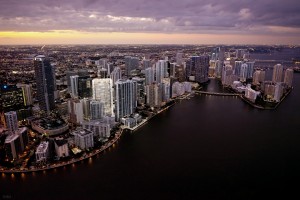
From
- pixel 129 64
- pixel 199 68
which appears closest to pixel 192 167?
pixel 199 68

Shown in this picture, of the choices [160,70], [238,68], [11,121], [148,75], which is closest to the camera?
[11,121]

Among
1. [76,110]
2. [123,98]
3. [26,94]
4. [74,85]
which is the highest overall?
[74,85]

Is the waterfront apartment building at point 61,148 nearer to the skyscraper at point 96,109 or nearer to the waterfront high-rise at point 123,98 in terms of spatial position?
the skyscraper at point 96,109

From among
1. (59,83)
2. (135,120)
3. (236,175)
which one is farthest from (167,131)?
(59,83)

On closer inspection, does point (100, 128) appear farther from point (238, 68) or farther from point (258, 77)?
Result: point (238, 68)

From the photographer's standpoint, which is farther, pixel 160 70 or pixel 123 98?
pixel 160 70

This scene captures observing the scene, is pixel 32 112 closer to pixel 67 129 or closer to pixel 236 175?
pixel 67 129

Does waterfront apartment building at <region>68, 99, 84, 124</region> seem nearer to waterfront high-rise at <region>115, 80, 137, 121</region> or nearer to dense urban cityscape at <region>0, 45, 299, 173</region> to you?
dense urban cityscape at <region>0, 45, 299, 173</region>

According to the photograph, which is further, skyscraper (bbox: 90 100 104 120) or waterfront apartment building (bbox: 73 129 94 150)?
skyscraper (bbox: 90 100 104 120)

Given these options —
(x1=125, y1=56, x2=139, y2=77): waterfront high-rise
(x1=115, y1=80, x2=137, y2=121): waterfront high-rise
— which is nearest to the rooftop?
(x1=115, y1=80, x2=137, y2=121): waterfront high-rise
